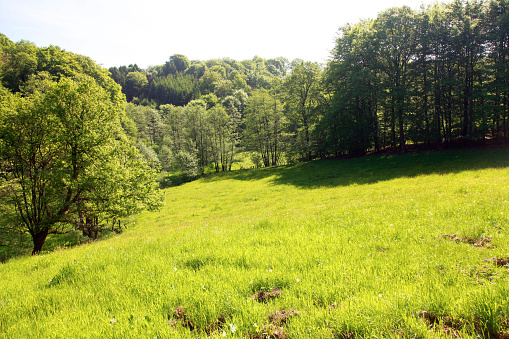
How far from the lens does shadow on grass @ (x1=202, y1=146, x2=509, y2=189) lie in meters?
22.6

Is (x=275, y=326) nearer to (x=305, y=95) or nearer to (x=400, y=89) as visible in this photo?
(x=400, y=89)

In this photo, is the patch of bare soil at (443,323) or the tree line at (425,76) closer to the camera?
the patch of bare soil at (443,323)

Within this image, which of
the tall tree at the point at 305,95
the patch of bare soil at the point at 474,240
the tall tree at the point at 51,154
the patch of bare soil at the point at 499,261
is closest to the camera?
the patch of bare soil at the point at 499,261

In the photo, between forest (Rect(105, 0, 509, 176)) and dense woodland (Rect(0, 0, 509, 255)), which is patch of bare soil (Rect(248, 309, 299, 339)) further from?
forest (Rect(105, 0, 509, 176))

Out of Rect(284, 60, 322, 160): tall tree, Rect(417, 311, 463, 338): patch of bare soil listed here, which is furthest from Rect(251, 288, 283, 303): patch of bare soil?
Rect(284, 60, 322, 160): tall tree

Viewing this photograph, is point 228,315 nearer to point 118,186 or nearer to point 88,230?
point 118,186

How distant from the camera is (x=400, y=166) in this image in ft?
92.8

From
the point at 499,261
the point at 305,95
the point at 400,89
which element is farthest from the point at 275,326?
the point at 305,95

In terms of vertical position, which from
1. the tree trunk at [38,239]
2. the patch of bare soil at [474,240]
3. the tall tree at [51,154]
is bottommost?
the tree trunk at [38,239]

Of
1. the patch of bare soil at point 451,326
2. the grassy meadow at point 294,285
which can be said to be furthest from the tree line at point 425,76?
the patch of bare soil at point 451,326

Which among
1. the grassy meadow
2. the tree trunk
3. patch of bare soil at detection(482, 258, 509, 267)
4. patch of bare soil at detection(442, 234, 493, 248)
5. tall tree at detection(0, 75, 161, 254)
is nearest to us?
the grassy meadow

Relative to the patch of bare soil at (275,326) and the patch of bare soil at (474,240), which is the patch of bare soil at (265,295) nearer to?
the patch of bare soil at (275,326)

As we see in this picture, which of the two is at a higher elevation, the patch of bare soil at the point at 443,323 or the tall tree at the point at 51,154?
the tall tree at the point at 51,154

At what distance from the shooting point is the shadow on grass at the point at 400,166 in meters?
22.6
